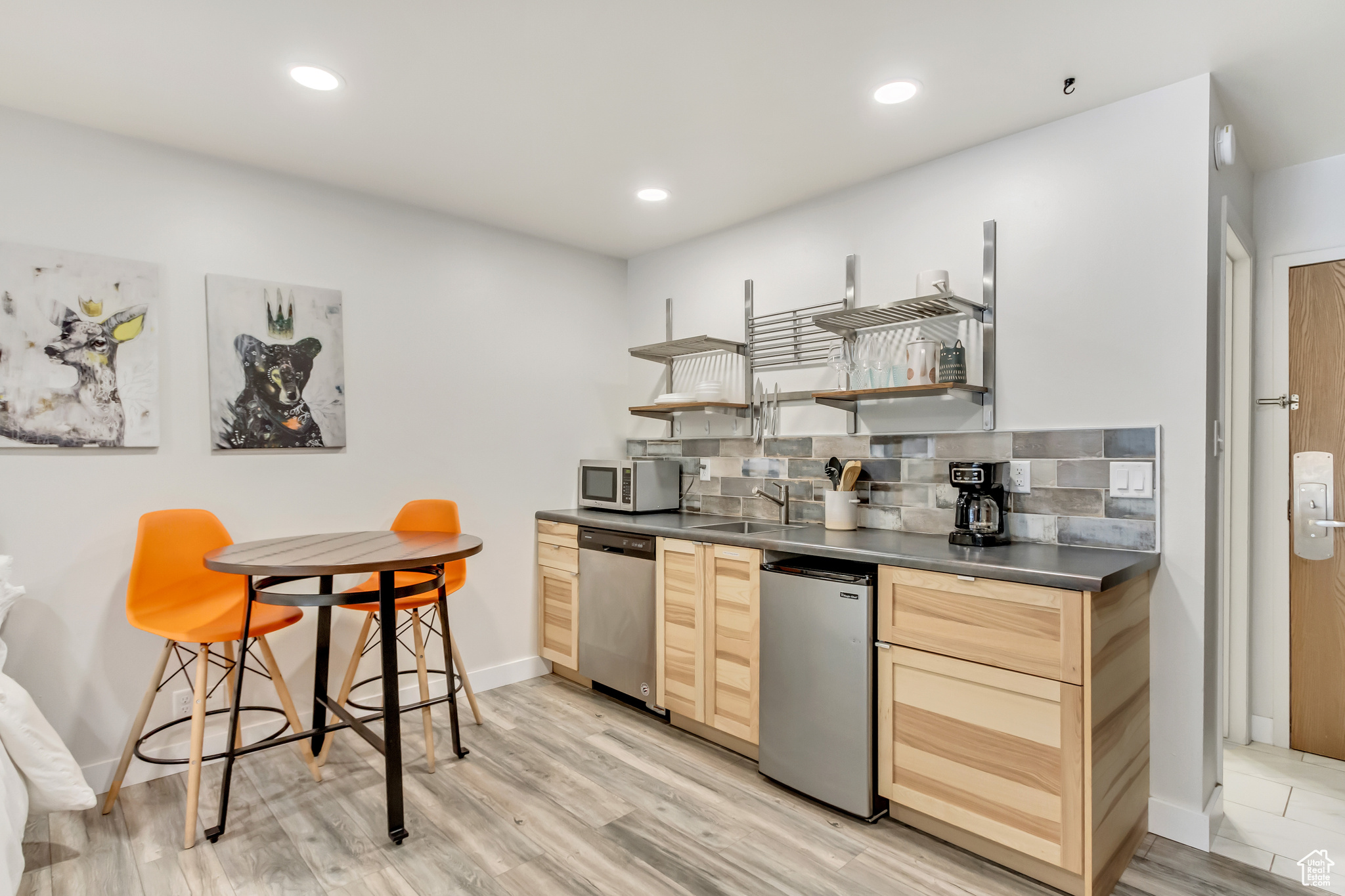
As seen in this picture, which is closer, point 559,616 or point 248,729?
point 248,729

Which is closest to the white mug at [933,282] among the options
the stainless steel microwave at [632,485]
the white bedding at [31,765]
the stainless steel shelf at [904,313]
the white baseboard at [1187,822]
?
the stainless steel shelf at [904,313]

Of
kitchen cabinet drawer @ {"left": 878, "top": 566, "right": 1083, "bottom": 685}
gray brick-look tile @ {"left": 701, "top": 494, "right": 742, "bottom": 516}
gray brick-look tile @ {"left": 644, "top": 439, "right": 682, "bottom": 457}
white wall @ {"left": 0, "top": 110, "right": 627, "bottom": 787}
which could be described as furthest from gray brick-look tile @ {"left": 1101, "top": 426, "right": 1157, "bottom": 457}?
white wall @ {"left": 0, "top": 110, "right": 627, "bottom": 787}

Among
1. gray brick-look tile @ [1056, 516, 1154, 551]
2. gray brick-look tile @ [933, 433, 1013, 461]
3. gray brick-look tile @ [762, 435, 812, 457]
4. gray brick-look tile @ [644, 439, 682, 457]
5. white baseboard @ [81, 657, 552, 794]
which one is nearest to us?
gray brick-look tile @ [1056, 516, 1154, 551]

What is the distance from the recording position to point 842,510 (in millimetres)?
2955

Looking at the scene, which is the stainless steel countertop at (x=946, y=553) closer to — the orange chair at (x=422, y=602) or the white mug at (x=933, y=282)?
the orange chair at (x=422, y=602)

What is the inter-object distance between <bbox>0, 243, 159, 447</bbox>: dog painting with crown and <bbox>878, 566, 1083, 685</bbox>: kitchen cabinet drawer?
2.82 metres

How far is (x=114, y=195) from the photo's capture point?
8.61 feet

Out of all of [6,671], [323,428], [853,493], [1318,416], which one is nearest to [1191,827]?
[853,493]

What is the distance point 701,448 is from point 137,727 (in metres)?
2.68

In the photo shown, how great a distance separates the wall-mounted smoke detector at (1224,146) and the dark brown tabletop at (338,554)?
2.80 meters

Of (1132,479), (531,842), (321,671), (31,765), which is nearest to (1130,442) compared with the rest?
(1132,479)

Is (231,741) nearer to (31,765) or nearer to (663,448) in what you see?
(31,765)

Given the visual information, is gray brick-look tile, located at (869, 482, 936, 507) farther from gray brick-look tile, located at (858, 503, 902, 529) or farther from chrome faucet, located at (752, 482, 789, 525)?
chrome faucet, located at (752, 482, 789, 525)

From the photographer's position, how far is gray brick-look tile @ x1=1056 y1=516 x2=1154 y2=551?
7.57ft
